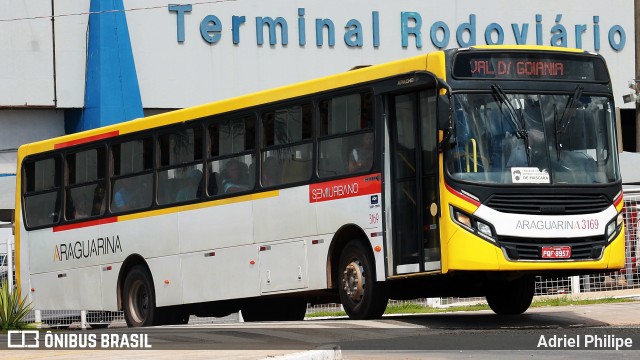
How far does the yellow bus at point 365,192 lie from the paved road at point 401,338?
2.09 feet

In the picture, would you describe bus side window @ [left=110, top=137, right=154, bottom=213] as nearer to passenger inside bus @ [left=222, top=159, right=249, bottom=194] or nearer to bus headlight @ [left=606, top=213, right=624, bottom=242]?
passenger inside bus @ [left=222, top=159, right=249, bottom=194]

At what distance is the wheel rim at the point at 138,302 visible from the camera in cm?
2242

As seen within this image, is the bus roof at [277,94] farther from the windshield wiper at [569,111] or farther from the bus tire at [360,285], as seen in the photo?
the bus tire at [360,285]

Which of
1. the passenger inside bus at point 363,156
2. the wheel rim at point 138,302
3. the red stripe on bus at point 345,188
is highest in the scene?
the passenger inside bus at point 363,156

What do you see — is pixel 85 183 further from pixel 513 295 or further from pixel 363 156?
pixel 513 295

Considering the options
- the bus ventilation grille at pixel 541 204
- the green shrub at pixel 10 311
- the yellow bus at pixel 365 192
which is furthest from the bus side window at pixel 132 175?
the bus ventilation grille at pixel 541 204

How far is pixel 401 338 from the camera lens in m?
15.2

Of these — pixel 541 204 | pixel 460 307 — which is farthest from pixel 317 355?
pixel 460 307

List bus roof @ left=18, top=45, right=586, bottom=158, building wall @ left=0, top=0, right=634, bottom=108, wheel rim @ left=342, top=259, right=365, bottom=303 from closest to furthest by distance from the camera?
1. bus roof @ left=18, top=45, right=586, bottom=158
2. wheel rim @ left=342, top=259, right=365, bottom=303
3. building wall @ left=0, top=0, right=634, bottom=108

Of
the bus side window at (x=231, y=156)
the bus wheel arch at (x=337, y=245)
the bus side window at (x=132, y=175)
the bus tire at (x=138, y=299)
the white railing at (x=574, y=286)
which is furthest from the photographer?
the white railing at (x=574, y=286)

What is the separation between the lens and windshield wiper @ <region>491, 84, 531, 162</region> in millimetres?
16938

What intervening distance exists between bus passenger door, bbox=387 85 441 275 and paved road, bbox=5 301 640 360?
87 cm

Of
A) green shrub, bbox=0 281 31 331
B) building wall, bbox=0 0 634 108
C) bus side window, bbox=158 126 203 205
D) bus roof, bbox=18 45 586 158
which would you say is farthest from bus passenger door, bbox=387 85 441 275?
building wall, bbox=0 0 634 108

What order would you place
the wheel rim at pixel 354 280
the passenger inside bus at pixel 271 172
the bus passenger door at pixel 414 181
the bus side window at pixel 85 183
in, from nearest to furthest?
the bus passenger door at pixel 414 181
the wheel rim at pixel 354 280
the passenger inside bus at pixel 271 172
the bus side window at pixel 85 183
